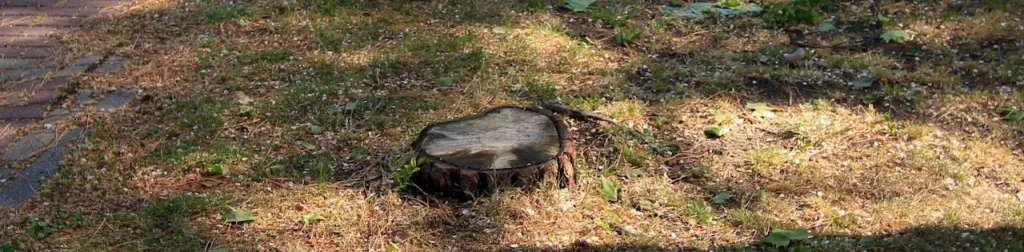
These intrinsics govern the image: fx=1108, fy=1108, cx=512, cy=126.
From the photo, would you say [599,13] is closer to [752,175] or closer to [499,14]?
[499,14]

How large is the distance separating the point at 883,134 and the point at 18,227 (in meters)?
2.93

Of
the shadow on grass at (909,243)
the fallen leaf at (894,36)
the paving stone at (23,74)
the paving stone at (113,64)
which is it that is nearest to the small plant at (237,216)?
the shadow on grass at (909,243)

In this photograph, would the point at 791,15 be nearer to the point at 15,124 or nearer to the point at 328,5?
the point at 328,5

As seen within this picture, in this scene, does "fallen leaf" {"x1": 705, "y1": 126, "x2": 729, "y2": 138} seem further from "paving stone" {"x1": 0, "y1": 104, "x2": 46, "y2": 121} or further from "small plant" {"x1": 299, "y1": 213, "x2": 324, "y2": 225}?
"paving stone" {"x1": 0, "y1": 104, "x2": 46, "y2": 121}

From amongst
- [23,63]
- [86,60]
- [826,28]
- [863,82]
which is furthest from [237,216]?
[826,28]

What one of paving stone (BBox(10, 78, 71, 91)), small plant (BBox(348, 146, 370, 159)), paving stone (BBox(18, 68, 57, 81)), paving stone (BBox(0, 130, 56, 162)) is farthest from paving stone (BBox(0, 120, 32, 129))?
small plant (BBox(348, 146, 370, 159))

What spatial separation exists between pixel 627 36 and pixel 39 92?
2466mm

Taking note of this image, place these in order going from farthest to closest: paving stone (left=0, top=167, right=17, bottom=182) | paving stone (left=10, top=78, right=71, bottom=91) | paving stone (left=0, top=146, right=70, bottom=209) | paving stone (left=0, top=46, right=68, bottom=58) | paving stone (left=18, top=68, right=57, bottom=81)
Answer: paving stone (left=0, top=46, right=68, bottom=58) → paving stone (left=18, top=68, right=57, bottom=81) → paving stone (left=10, top=78, right=71, bottom=91) → paving stone (left=0, top=167, right=17, bottom=182) → paving stone (left=0, top=146, right=70, bottom=209)

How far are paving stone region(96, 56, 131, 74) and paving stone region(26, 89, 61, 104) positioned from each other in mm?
266

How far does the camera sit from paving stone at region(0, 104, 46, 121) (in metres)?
4.17

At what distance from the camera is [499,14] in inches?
207

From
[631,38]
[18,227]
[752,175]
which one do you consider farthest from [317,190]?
[631,38]

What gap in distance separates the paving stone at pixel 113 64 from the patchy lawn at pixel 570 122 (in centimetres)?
6

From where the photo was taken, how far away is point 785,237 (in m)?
3.29
